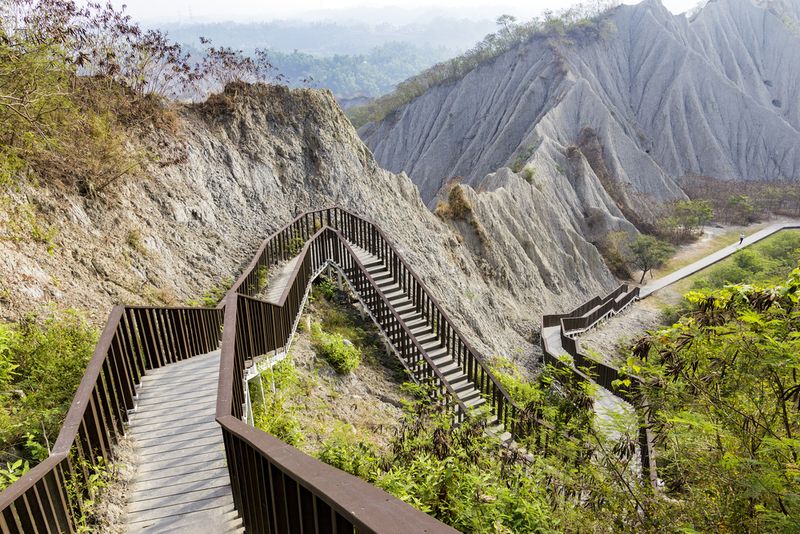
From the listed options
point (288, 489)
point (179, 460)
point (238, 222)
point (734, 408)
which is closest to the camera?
point (288, 489)

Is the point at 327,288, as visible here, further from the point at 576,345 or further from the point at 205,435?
the point at 576,345

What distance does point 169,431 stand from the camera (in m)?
5.81

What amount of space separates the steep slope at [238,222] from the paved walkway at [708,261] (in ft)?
56.9

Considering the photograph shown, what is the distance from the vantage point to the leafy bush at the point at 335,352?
1066cm

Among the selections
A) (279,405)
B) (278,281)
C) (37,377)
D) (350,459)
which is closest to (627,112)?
(278,281)

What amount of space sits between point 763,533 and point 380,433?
5.82 metres

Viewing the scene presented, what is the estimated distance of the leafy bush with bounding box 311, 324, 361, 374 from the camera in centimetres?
1066

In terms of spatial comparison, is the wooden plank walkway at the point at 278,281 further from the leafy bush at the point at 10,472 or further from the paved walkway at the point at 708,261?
the paved walkway at the point at 708,261

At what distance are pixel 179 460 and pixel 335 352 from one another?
5546 mm

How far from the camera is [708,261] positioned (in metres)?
48.4

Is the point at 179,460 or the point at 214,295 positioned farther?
the point at 214,295

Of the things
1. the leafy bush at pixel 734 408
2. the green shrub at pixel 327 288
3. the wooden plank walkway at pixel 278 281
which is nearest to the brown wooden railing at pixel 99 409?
the wooden plank walkway at pixel 278 281

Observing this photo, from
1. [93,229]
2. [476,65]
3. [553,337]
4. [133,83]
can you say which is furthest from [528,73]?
[93,229]

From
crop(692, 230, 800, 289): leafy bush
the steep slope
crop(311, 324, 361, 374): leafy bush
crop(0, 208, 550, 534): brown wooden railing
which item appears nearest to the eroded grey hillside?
crop(692, 230, 800, 289): leafy bush
